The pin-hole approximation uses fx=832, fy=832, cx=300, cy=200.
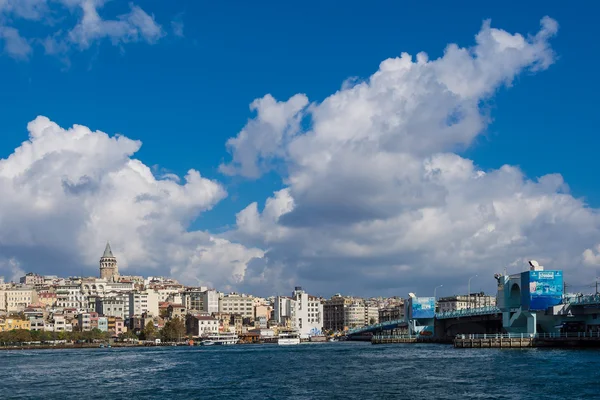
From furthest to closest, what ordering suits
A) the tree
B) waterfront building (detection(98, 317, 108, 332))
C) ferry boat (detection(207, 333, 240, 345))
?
1. waterfront building (detection(98, 317, 108, 332))
2. ferry boat (detection(207, 333, 240, 345))
3. the tree

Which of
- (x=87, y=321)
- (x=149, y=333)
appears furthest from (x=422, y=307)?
(x=87, y=321)

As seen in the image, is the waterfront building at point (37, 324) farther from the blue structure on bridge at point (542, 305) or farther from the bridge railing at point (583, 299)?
the bridge railing at point (583, 299)

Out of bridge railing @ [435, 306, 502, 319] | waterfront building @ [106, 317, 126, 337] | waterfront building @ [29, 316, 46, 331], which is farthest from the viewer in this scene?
waterfront building @ [106, 317, 126, 337]

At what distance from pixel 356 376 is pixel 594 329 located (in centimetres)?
3842

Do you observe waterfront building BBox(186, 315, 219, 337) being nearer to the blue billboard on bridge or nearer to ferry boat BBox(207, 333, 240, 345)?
ferry boat BBox(207, 333, 240, 345)

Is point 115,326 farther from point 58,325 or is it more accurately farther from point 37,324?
point 37,324

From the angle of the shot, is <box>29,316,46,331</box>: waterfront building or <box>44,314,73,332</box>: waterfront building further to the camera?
<box>44,314,73,332</box>: waterfront building

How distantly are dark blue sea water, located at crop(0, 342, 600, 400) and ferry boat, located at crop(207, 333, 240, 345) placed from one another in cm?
9341

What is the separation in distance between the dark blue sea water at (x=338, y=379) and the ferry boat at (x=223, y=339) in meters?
93.4

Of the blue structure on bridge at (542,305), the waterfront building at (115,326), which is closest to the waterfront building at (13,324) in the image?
the waterfront building at (115,326)

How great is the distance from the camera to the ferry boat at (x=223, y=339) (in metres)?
175

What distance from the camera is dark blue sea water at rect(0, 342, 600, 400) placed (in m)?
49.2

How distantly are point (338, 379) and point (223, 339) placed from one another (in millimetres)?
121609

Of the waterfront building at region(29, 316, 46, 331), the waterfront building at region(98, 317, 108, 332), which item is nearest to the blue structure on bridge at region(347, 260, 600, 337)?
the waterfront building at region(98, 317, 108, 332)
